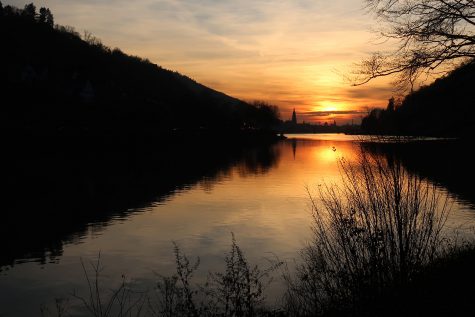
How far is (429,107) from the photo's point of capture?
12.6 m

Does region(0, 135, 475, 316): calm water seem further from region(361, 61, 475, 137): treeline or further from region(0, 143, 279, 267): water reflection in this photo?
region(361, 61, 475, 137): treeline

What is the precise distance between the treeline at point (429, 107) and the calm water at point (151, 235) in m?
1.11

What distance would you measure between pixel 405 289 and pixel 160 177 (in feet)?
160

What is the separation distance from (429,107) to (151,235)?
58.8 ft

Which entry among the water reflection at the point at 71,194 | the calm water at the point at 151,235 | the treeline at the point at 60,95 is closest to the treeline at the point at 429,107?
the calm water at the point at 151,235

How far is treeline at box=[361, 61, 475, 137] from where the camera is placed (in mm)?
10516

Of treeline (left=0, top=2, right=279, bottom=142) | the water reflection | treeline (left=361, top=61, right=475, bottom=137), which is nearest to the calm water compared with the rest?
the water reflection

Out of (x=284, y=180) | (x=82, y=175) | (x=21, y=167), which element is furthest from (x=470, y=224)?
(x=21, y=167)

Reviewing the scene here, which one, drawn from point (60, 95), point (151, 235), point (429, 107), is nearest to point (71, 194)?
point (151, 235)

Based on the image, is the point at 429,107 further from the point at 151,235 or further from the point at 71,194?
the point at 71,194

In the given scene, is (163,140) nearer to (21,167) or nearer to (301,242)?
(21,167)

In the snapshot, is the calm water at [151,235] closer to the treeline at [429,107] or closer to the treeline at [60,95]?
the treeline at [429,107]

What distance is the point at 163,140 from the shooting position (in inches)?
5792

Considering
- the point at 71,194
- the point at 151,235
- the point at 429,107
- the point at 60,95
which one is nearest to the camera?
the point at 429,107
